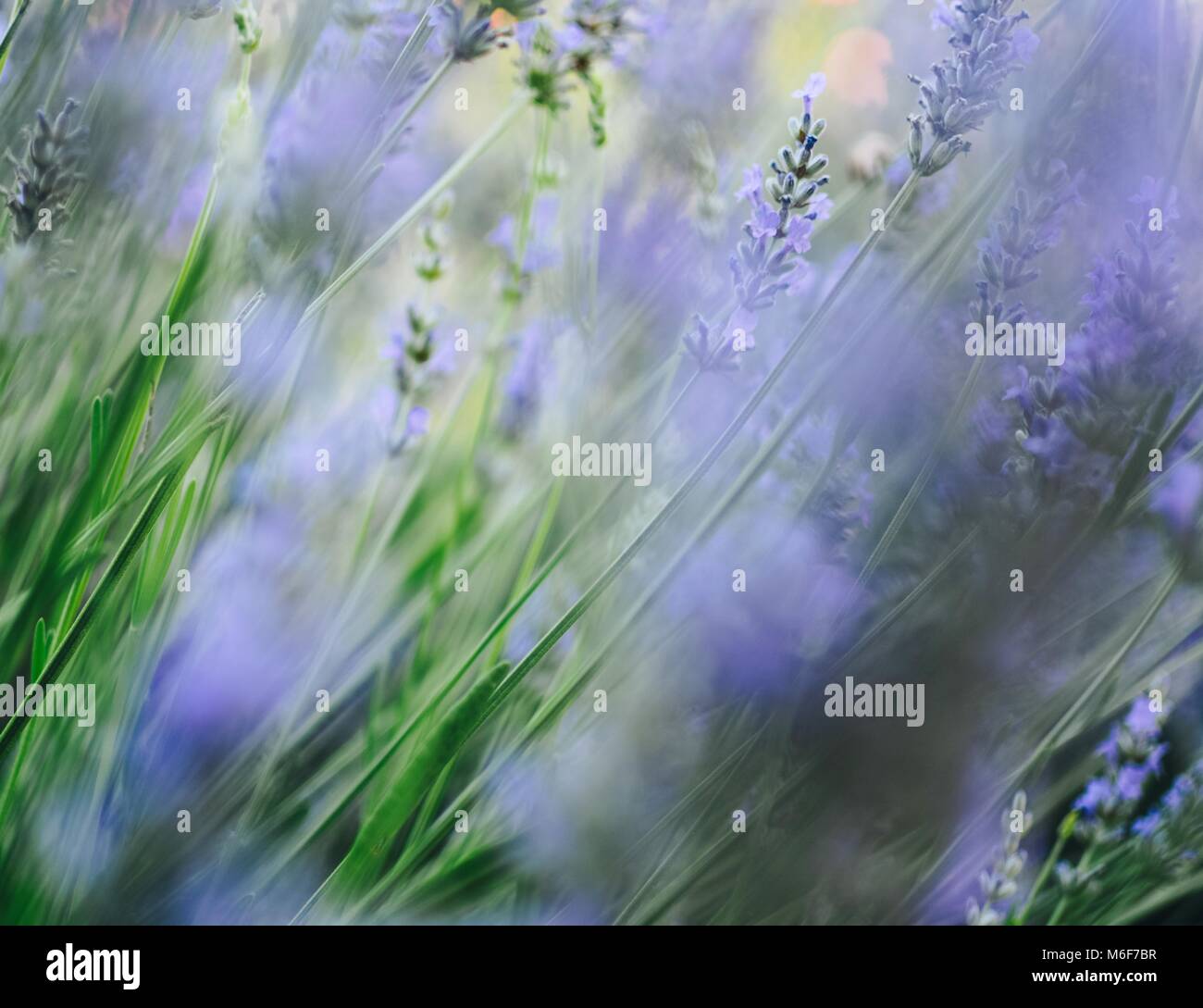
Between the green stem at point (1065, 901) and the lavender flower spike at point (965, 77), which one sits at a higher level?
the lavender flower spike at point (965, 77)

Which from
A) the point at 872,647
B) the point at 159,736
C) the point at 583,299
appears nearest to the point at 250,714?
the point at 159,736

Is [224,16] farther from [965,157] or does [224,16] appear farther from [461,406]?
[965,157]

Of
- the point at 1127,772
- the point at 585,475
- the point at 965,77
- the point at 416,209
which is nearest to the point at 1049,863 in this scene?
the point at 1127,772

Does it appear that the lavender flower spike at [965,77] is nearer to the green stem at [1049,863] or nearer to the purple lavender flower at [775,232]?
the purple lavender flower at [775,232]

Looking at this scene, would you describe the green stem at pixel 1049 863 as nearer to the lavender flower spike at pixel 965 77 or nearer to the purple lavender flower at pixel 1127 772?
the purple lavender flower at pixel 1127 772

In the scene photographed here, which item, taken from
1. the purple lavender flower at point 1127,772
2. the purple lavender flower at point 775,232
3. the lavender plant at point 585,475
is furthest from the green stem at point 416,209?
the purple lavender flower at point 1127,772

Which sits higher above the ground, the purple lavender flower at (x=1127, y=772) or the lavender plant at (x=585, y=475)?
the lavender plant at (x=585, y=475)

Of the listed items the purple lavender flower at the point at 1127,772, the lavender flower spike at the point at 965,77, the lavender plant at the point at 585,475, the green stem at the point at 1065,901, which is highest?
the lavender flower spike at the point at 965,77

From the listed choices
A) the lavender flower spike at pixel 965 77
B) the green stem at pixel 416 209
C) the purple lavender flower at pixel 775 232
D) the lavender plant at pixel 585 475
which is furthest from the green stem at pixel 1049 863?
the green stem at pixel 416 209

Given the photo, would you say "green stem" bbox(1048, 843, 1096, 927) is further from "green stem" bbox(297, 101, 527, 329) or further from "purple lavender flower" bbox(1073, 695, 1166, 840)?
"green stem" bbox(297, 101, 527, 329)

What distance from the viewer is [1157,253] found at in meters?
1.31

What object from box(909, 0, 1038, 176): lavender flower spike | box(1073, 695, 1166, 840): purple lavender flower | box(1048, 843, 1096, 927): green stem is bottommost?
box(1048, 843, 1096, 927): green stem

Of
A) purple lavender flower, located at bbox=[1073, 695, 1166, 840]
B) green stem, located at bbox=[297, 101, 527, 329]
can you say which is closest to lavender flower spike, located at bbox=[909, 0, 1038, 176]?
green stem, located at bbox=[297, 101, 527, 329]

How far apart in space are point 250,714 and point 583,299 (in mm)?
695
